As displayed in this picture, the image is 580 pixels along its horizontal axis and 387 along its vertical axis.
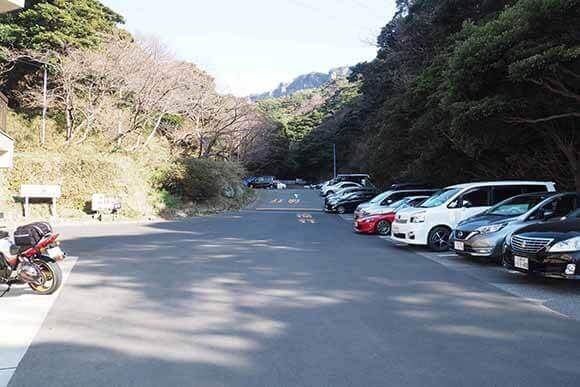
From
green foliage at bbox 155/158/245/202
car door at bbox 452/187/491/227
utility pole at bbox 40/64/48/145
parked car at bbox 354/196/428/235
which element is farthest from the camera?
green foliage at bbox 155/158/245/202

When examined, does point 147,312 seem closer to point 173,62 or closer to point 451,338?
point 451,338

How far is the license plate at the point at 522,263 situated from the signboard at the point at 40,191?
20014 mm

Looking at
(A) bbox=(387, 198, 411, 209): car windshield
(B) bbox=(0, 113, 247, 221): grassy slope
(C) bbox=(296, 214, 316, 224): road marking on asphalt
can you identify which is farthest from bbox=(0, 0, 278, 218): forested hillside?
(A) bbox=(387, 198, 411, 209): car windshield

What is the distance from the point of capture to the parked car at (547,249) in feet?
23.2

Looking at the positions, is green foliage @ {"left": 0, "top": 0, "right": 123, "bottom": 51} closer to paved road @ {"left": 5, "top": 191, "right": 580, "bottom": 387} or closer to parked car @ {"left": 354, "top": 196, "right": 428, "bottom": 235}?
parked car @ {"left": 354, "top": 196, "right": 428, "bottom": 235}

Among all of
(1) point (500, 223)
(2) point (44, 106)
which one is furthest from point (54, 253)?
(2) point (44, 106)

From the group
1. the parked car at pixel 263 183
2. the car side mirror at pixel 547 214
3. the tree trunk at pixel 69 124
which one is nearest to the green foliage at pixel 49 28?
the tree trunk at pixel 69 124

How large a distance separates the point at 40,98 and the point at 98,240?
16.7 m

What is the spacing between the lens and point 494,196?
40.9 ft

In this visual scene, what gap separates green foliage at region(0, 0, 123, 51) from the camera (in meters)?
26.5

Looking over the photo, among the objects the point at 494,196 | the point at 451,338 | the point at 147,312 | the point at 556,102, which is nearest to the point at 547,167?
the point at 556,102

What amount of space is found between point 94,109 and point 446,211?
67.7 ft

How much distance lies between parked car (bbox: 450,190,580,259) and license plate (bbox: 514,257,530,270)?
1.45 m

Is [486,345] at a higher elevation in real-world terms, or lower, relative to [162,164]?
lower
